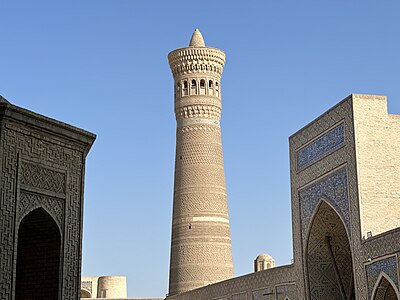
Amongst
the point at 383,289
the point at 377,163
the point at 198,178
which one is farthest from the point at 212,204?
the point at 383,289

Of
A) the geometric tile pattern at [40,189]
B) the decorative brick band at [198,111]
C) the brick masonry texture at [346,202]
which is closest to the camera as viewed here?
the geometric tile pattern at [40,189]

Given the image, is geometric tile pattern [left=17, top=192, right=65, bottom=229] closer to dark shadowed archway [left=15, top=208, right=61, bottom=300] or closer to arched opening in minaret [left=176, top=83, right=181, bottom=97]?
dark shadowed archway [left=15, top=208, right=61, bottom=300]

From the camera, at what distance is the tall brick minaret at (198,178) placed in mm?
20438

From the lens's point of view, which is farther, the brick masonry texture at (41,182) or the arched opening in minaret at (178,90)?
the arched opening in minaret at (178,90)

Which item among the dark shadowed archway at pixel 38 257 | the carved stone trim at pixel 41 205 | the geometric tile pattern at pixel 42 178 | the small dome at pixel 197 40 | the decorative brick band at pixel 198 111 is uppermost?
the small dome at pixel 197 40

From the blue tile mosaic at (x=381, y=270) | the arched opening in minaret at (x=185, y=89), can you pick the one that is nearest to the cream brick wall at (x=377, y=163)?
the blue tile mosaic at (x=381, y=270)

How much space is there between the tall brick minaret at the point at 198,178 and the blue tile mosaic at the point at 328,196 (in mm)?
8316

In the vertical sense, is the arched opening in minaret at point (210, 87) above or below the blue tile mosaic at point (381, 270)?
above

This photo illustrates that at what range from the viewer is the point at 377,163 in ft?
35.2

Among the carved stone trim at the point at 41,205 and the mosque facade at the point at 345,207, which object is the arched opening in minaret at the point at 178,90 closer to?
the mosque facade at the point at 345,207

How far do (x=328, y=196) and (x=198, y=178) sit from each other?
959 centimetres

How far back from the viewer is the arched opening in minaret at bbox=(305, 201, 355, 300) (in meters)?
11.9

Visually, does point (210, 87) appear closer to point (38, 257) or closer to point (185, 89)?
point (185, 89)

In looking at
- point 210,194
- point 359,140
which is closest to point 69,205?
point 359,140
